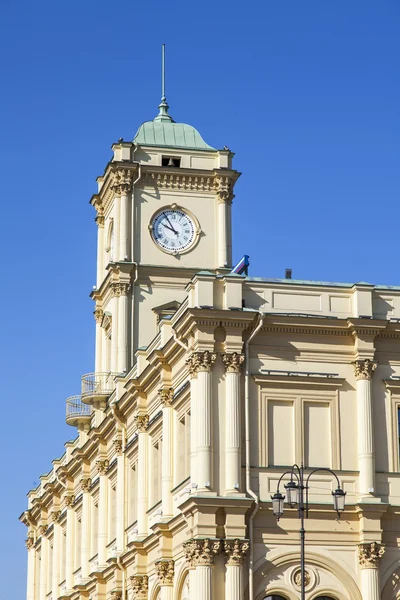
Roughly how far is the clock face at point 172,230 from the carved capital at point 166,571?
67.5 ft

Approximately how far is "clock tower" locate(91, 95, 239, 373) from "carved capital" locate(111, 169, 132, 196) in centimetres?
5

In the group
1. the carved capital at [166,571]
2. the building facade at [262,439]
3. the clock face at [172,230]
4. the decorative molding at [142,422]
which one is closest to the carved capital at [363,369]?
the building facade at [262,439]

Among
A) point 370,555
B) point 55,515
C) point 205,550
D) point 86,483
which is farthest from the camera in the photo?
point 55,515

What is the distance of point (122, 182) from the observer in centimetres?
6812

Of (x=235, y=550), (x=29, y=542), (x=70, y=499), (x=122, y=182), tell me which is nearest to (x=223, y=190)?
(x=122, y=182)

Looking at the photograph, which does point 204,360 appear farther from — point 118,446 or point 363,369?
point 118,446

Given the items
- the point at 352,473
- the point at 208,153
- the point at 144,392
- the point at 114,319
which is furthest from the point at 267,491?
the point at 208,153

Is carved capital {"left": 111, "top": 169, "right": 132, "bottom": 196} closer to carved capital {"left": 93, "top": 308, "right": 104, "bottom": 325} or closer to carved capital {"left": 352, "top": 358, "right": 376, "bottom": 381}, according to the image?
carved capital {"left": 93, "top": 308, "right": 104, "bottom": 325}

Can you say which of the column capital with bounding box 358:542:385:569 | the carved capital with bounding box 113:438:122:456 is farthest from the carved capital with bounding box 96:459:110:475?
the column capital with bounding box 358:542:385:569

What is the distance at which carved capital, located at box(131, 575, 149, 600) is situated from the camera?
55312 millimetres

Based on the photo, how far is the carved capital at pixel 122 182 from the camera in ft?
223

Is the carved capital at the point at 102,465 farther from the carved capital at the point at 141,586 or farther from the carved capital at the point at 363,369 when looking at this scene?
the carved capital at the point at 363,369

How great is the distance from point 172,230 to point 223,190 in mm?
3315

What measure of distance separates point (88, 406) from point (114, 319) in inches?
185
